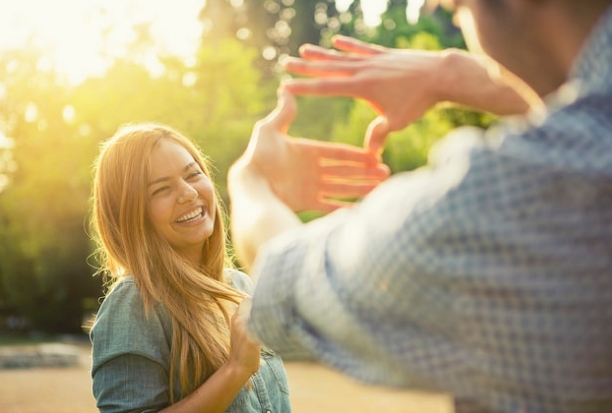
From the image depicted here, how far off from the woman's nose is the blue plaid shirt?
1.67m

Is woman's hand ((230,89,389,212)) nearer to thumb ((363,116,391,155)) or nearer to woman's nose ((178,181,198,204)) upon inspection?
thumb ((363,116,391,155))

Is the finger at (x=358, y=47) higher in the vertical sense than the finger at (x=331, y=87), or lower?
higher

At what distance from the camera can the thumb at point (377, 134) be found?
4.63 ft

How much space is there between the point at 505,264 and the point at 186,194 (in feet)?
5.92

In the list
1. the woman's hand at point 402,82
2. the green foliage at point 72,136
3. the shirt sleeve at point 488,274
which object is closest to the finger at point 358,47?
the woman's hand at point 402,82

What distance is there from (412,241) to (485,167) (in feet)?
0.40

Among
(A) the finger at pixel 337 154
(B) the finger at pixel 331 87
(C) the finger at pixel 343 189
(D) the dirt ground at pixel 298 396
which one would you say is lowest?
(D) the dirt ground at pixel 298 396

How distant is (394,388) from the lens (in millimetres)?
1091

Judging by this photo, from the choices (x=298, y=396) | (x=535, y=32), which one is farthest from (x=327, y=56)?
(x=298, y=396)

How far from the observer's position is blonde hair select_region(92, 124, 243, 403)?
2.41m

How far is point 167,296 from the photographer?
2.49m

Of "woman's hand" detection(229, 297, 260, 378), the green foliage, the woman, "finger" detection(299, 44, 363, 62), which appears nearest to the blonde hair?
the woman

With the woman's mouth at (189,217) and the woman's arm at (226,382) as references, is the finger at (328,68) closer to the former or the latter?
the woman's arm at (226,382)

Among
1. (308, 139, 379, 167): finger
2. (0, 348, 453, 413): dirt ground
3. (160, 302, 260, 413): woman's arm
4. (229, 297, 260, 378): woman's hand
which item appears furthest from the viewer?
(0, 348, 453, 413): dirt ground
